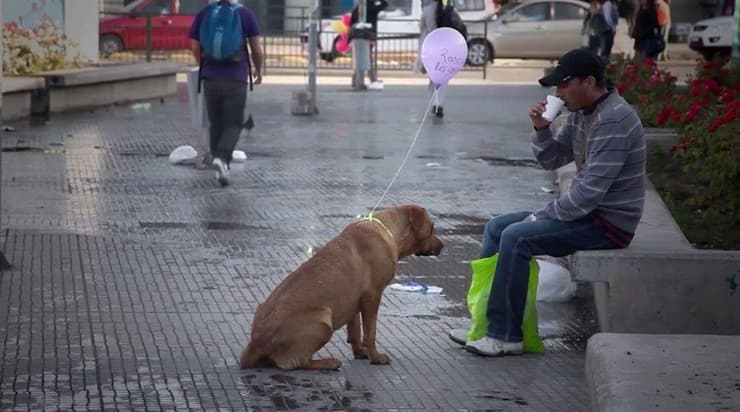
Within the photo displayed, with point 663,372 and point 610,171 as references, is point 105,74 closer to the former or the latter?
point 610,171

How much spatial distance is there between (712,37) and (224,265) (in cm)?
2282

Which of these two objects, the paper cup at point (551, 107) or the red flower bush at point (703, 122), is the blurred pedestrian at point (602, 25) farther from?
the paper cup at point (551, 107)

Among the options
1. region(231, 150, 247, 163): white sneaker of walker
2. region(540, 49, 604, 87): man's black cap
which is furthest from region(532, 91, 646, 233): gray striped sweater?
region(231, 150, 247, 163): white sneaker of walker

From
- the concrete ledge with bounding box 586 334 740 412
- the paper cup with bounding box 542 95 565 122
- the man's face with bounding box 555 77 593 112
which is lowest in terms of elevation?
the concrete ledge with bounding box 586 334 740 412

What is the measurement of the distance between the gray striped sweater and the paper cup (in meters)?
0.26

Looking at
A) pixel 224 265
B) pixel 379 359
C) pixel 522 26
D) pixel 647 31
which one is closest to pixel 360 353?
pixel 379 359

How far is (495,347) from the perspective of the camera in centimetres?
707

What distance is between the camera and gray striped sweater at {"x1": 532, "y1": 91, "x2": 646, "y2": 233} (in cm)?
693

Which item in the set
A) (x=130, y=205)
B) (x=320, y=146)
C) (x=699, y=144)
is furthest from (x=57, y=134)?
(x=699, y=144)

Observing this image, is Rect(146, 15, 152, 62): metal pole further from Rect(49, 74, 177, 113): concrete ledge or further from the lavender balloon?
the lavender balloon

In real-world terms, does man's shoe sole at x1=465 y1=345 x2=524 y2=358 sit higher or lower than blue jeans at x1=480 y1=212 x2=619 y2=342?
lower

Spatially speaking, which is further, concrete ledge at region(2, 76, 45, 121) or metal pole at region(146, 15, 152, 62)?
metal pole at region(146, 15, 152, 62)

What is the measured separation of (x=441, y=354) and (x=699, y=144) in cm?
363

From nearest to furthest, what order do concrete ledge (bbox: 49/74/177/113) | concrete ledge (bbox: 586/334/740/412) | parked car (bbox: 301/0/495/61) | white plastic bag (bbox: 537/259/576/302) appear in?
concrete ledge (bbox: 586/334/740/412), white plastic bag (bbox: 537/259/576/302), concrete ledge (bbox: 49/74/177/113), parked car (bbox: 301/0/495/61)
